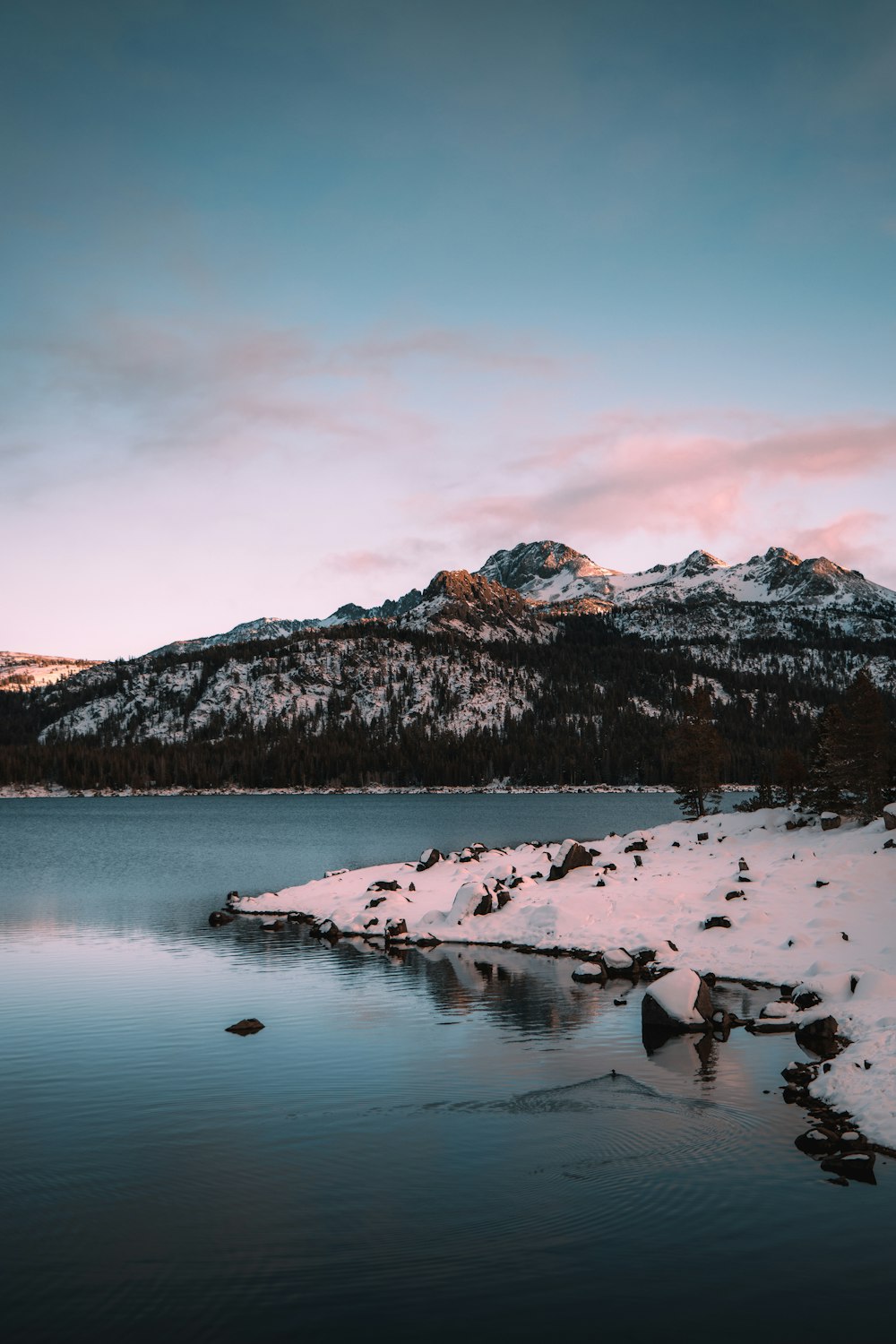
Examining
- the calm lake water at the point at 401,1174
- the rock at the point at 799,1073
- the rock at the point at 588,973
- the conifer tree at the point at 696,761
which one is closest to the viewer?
the calm lake water at the point at 401,1174

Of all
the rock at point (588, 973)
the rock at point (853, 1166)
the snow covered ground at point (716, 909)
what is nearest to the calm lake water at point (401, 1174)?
the rock at point (853, 1166)

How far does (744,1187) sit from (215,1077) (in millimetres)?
12817

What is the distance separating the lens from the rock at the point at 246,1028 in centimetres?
2692

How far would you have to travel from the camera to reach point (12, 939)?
4406 cm

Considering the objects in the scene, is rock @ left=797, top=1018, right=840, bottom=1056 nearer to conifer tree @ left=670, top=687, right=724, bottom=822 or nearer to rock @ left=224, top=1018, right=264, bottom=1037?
rock @ left=224, top=1018, right=264, bottom=1037

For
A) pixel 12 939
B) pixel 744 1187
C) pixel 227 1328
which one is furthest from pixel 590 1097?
pixel 12 939

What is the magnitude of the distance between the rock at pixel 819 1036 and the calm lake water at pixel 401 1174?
66 centimetres

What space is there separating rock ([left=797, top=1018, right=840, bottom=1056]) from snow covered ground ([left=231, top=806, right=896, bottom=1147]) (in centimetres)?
49

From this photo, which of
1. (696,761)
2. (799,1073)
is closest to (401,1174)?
(799,1073)

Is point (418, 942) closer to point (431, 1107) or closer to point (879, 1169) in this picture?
point (431, 1107)

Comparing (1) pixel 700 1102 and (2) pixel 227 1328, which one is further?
(1) pixel 700 1102

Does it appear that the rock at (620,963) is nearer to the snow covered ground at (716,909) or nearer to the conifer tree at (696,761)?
the snow covered ground at (716,909)

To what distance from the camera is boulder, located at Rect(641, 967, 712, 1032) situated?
89.5ft

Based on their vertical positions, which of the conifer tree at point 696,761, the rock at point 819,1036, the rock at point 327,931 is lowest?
the rock at point 327,931
